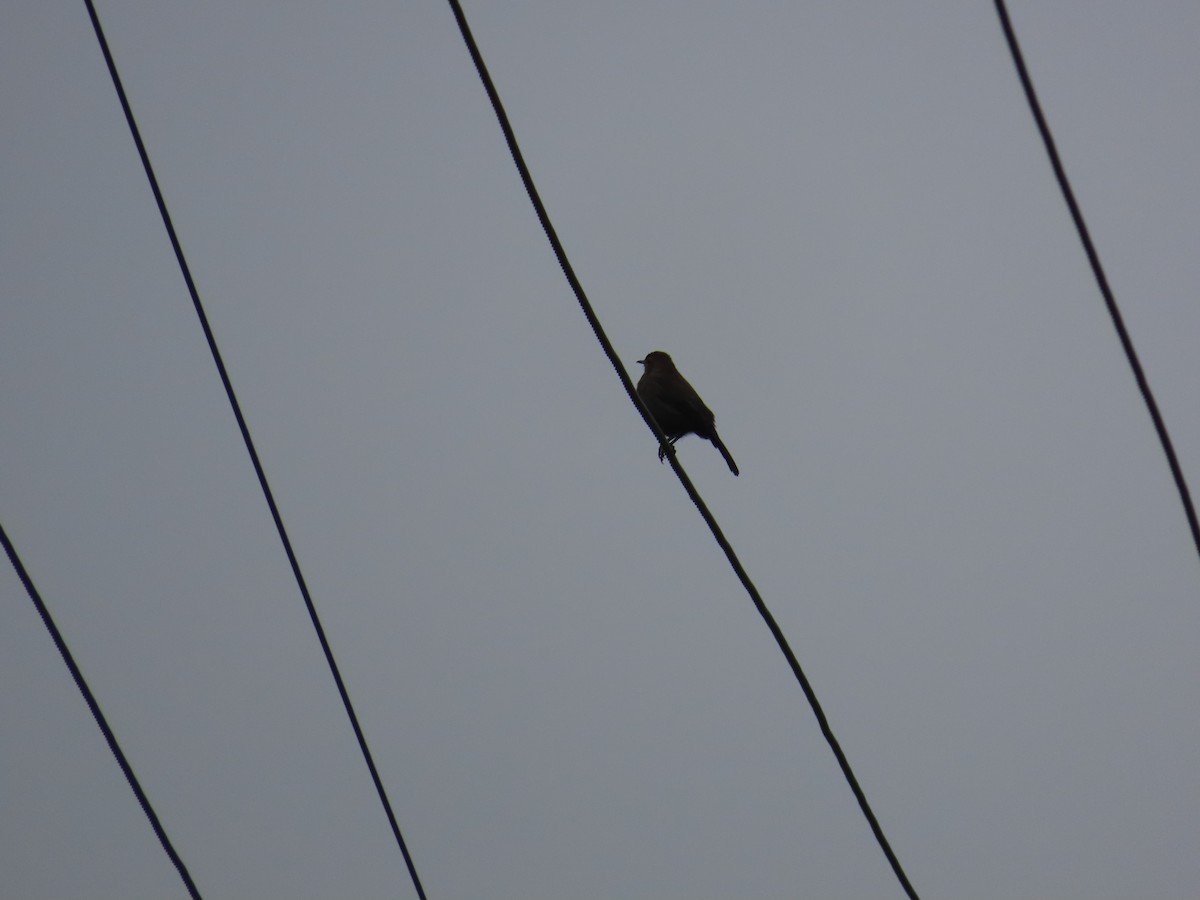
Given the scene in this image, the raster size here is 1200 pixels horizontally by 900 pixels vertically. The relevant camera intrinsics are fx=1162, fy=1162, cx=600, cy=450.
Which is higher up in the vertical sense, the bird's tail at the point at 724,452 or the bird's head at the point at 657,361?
the bird's head at the point at 657,361

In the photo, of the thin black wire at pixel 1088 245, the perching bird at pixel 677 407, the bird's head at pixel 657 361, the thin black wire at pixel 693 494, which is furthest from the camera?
the bird's head at pixel 657 361

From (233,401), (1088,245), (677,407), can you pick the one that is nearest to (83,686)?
(233,401)

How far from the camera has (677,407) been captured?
24.5 feet

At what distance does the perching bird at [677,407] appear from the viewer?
744cm

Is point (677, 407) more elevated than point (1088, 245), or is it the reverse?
point (1088, 245)

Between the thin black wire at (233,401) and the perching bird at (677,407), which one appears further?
the perching bird at (677,407)

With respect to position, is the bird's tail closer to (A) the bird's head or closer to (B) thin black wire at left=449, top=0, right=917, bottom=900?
(A) the bird's head

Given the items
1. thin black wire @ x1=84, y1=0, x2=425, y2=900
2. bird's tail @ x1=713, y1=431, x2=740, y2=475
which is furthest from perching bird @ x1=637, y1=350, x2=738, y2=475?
thin black wire @ x1=84, y1=0, x2=425, y2=900

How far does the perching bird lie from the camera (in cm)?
744

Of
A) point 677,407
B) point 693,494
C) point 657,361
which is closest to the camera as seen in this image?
point 693,494

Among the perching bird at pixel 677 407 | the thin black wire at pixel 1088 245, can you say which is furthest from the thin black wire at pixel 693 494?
the perching bird at pixel 677 407

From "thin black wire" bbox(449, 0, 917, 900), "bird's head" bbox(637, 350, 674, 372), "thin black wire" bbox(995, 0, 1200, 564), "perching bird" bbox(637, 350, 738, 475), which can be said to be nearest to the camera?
"thin black wire" bbox(995, 0, 1200, 564)

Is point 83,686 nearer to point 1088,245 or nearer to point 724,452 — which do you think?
point 1088,245

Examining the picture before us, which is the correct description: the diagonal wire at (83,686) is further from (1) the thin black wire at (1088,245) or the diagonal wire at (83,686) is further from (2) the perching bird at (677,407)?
(2) the perching bird at (677,407)
